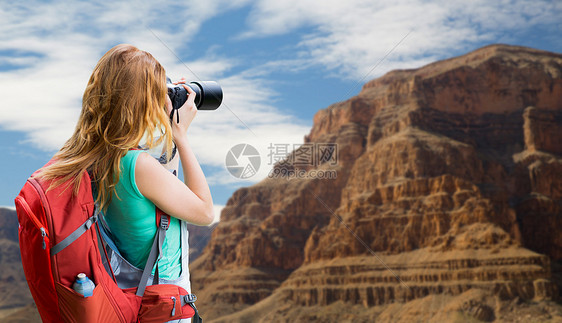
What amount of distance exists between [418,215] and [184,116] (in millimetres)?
77033

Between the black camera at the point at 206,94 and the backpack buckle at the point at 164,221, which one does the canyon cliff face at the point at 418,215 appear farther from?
the backpack buckle at the point at 164,221

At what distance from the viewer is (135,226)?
180 centimetres

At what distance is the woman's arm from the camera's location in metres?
1.74

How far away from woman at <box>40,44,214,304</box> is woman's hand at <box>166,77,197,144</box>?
71 millimetres

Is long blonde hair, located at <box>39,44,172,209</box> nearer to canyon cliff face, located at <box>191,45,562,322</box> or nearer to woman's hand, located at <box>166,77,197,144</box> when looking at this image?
woman's hand, located at <box>166,77,197,144</box>

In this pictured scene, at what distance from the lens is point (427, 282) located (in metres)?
67.4

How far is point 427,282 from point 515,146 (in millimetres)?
35904

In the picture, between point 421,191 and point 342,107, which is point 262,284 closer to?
point 421,191

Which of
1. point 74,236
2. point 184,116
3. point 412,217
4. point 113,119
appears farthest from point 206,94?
point 412,217

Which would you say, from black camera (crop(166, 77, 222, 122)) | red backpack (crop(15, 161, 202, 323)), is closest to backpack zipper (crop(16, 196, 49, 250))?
red backpack (crop(15, 161, 202, 323))

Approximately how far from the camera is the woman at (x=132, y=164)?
174 cm

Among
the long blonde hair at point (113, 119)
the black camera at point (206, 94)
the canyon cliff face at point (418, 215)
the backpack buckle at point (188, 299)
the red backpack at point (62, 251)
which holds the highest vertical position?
the canyon cliff face at point (418, 215)

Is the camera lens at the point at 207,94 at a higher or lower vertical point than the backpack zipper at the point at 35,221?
higher

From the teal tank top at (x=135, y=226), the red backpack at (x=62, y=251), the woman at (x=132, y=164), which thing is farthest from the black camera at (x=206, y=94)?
the red backpack at (x=62, y=251)
